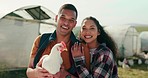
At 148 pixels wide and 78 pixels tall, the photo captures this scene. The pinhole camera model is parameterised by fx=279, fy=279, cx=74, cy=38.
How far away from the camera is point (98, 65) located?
9.32ft

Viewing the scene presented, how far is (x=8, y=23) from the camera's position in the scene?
8719 mm

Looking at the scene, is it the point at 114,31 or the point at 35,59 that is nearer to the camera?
the point at 35,59

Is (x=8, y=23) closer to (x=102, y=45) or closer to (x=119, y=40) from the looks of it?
(x=102, y=45)

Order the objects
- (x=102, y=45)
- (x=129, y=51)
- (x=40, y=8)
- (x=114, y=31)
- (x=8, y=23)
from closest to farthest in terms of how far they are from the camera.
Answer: (x=102, y=45) < (x=8, y=23) < (x=40, y=8) < (x=129, y=51) < (x=114, y=31)

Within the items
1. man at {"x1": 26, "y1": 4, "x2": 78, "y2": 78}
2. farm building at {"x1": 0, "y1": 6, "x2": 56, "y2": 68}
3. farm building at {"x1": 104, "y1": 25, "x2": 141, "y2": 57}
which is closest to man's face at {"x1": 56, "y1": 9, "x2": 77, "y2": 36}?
man at {"x1": 26, "y1": 4, "x2": 78, "y2": 78}

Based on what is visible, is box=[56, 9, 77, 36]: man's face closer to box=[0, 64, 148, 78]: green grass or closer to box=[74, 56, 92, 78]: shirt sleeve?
box=[74, 56, 92, 78]: shirt sleeve

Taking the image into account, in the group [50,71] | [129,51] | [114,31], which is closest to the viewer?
[50,71]

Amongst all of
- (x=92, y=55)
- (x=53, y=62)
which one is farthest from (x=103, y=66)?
(x=53, y=62)

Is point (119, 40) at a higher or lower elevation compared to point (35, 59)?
lower

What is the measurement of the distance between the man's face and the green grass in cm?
586

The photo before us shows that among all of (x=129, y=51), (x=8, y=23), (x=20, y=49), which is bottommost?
(x=129, y=51)

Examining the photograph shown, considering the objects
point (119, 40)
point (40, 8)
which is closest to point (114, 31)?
point (119, 40)

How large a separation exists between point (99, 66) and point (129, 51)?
11.5m

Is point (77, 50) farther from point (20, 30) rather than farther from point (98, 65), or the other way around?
point (20, 30)
